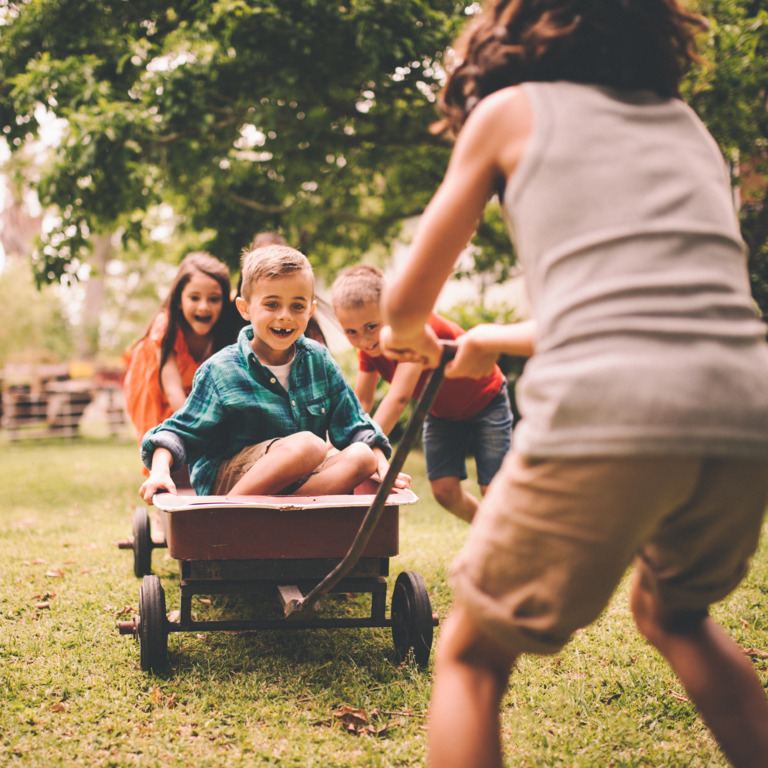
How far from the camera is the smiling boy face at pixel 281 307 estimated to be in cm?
290

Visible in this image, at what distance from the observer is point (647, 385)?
3.74 feet

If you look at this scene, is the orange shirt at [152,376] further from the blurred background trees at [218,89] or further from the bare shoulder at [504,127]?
the bare shoulder at [504,127]

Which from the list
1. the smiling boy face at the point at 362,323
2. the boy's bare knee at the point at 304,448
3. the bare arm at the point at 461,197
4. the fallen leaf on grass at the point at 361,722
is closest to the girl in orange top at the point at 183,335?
the smiling boy face at the point at 362,323

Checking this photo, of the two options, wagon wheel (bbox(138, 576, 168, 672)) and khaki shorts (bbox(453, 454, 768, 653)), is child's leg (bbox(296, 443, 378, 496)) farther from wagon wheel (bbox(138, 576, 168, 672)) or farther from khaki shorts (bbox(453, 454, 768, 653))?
khaki shorts (bbox(453, 454, 768, 653))

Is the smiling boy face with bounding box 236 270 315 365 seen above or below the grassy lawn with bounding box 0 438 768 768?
above

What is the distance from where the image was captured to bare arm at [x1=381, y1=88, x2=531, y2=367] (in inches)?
50.0

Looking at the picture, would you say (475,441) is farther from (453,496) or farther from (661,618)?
(661,618)

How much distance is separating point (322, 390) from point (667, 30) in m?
2.04

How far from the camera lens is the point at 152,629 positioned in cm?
258

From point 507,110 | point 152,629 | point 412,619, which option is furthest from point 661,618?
point 152,629

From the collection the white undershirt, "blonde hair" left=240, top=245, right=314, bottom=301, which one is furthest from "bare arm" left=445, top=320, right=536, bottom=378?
the white undershirt

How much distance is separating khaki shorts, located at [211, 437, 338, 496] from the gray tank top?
1750 mm

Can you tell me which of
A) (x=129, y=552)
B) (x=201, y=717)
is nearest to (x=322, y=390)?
(x=201, y=717)

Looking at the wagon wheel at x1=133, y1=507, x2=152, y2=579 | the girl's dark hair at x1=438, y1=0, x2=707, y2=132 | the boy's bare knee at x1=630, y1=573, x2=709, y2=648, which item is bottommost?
the wagon wheel at x1=133, y1=507, x2=152, y2=579
